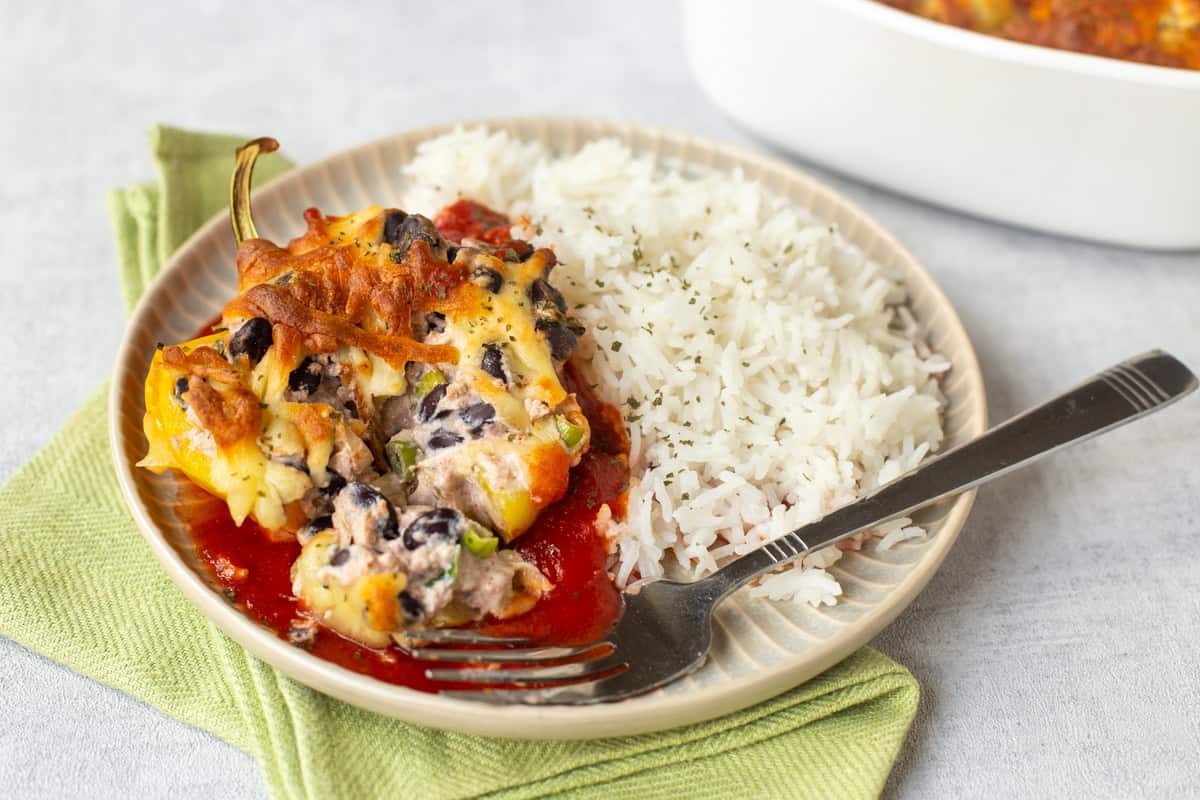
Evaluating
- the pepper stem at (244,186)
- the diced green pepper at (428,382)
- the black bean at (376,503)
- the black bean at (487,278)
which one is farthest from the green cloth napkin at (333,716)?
the black bean at (487,278)

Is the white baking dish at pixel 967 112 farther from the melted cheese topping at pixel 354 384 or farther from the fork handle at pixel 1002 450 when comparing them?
the melted cheese topping at pixel 354 384

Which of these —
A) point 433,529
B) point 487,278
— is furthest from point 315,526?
point 487,278

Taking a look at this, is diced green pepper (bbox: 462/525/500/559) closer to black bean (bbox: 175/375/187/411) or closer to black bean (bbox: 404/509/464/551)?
black bean (bbox: 404/509/464/551)

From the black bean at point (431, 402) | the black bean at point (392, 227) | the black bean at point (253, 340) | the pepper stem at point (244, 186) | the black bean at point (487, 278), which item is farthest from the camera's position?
the pepper stem at point (244, 186)

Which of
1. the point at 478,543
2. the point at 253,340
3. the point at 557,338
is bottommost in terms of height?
the point at 478,543

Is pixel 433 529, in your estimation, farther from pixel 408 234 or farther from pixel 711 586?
pixel 408 234

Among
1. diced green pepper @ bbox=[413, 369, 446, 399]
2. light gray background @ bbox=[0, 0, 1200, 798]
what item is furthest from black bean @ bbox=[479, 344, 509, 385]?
light gray background @ bbox=[0, 0, 1200, 798]

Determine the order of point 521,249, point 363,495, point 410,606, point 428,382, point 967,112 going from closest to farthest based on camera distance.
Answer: point 410,606 < point 363,495 < point 428,382 < point 521,249 < point 967,112
